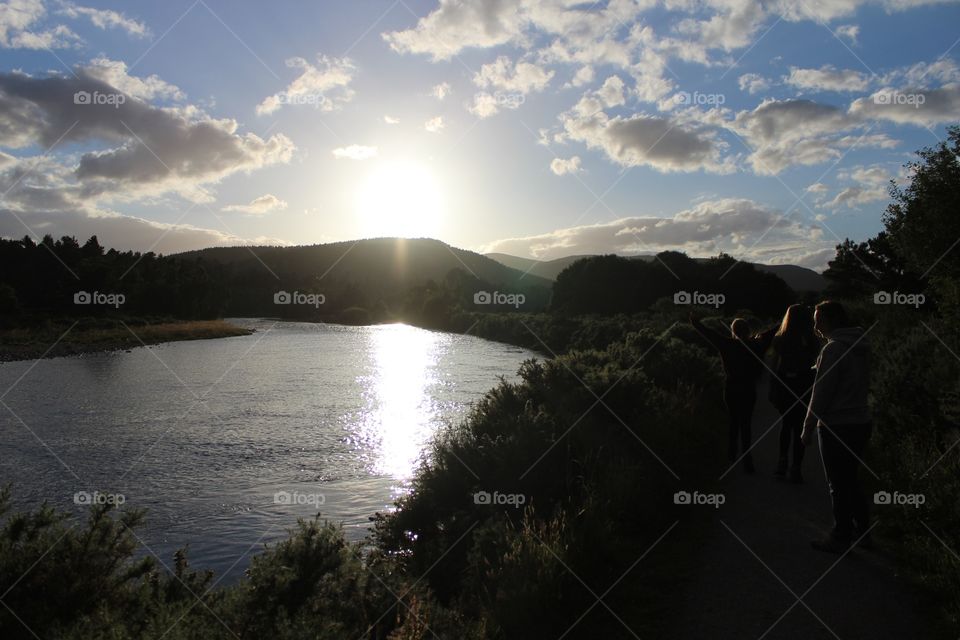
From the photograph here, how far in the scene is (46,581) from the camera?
590 cm

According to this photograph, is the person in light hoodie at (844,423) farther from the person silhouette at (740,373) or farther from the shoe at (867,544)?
the person silhouette at (740,373)

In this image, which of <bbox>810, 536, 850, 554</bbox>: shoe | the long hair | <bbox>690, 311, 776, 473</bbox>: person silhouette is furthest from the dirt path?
the long hair

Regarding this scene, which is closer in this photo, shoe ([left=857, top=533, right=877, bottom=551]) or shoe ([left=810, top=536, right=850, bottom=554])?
shoe ([left=810, top=536, right=850, bottom=554])

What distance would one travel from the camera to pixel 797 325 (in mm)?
9180

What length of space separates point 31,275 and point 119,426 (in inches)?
2631

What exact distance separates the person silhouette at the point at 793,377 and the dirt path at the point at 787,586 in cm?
155

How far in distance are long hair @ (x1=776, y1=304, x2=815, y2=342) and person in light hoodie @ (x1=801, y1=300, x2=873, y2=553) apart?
2.66 m

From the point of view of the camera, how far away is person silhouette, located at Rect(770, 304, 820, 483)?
9.36m

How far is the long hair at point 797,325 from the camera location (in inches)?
359

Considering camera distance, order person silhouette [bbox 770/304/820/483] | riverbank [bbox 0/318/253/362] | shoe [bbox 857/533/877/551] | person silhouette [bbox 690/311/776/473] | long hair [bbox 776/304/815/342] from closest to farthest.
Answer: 1. shoe [bbox 857/533/877/551]
2. long hair [bbox 776/304/815/342]
3. person silhouette [bbox 770/304/820/483]
4. person silhouette [bbox 690/311/776/473]
5. riverbank [bbox 0/318/253/362]

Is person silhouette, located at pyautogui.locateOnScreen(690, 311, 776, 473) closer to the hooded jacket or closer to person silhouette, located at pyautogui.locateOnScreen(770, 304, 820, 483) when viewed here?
person silhouette, located at pyautogui.locateOnScreen(770, 304, 820, 483)

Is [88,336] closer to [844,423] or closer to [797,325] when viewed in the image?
[797,325]

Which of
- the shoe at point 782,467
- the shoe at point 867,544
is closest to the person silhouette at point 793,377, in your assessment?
the shoe at point 782,467

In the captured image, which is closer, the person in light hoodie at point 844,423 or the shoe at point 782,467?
the person in light hoodie at point 844,423
